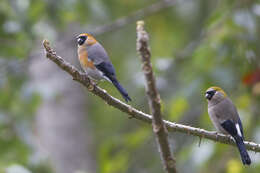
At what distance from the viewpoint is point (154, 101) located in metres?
2.62

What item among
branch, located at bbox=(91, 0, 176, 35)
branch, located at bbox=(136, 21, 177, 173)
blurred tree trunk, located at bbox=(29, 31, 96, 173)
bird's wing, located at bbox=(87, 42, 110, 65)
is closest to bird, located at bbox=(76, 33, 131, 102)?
bird's wing, located at bbox=(87, 42, 110, 65)

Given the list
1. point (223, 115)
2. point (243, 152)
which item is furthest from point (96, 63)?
point (243, 152)

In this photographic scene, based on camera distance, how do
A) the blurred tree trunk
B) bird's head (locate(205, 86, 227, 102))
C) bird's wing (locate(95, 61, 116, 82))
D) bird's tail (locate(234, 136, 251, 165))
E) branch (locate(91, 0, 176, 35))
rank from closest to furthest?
1. bird's tail (locate(234, 136, 251, 165))
2. bird's wing (locate(95, 61, 116, 82))
3. bird's head (locate(205, 86, 227, 102))
4. branch (locate(91, 0, 176, 35))
5. the blurred tree trunk

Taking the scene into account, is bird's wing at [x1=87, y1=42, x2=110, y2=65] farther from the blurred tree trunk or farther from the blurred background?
the blurred tree trunk

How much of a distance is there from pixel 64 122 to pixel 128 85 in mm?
3314

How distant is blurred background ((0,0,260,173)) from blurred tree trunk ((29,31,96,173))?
0.02m

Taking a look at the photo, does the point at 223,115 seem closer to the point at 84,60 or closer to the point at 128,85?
the point at 84,60

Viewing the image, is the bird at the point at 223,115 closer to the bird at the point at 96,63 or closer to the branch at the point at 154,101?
the bird at the point at 96,63

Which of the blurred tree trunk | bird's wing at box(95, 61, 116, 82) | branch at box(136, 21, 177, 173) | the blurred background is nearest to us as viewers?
branch at box(136, 21, 177, 173)

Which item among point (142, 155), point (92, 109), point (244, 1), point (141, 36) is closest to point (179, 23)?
point (92, 109)

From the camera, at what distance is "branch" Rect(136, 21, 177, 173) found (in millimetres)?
2604

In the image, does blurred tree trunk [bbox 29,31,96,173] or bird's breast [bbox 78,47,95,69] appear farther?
blurred tree trunk [bbox 29,31,96,173]

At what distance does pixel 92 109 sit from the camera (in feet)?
39.3

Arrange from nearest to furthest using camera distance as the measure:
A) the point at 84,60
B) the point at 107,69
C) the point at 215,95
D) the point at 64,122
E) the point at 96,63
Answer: the point at 107,69, the point at 96,63, the point at 84,60, the point at 215,95, the point at 64,122
